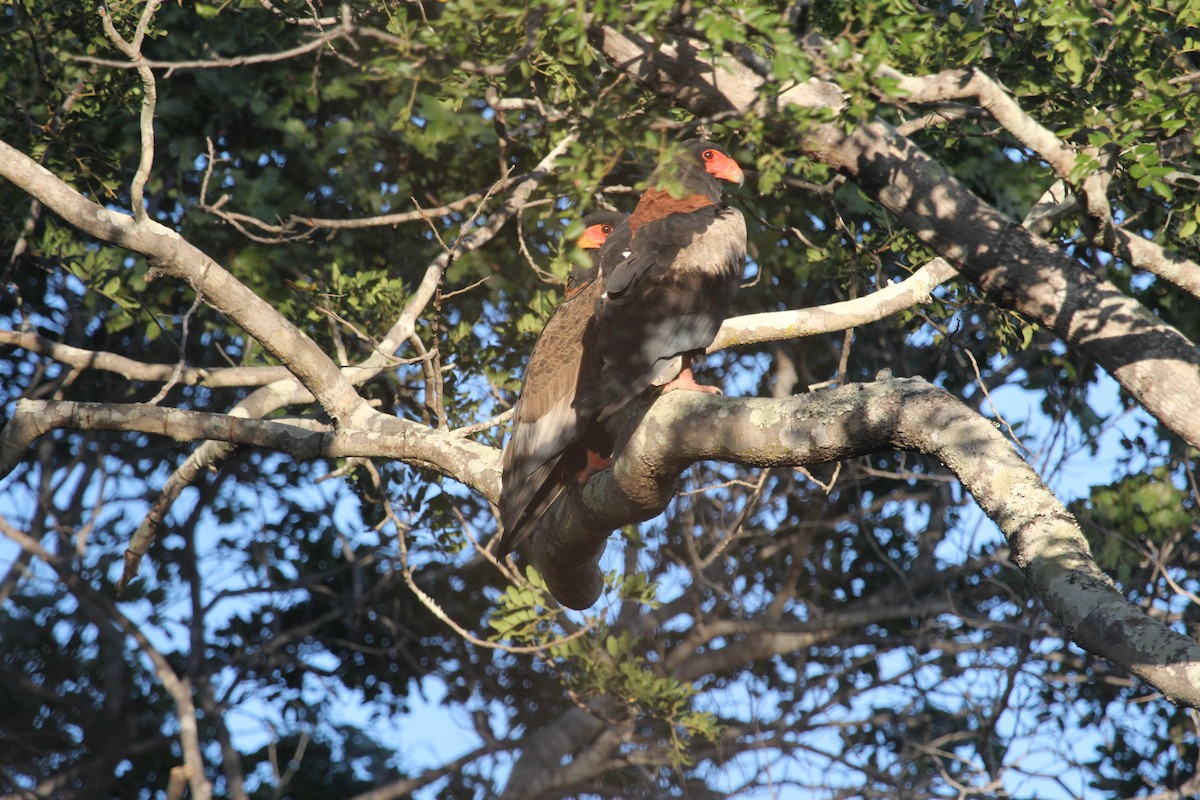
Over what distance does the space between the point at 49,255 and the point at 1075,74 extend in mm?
5066

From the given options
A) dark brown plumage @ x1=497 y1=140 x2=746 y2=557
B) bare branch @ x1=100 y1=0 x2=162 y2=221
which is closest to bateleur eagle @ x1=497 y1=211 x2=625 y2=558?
dark brown plumage @ x1=497 y1=140 x2=746 y2=557

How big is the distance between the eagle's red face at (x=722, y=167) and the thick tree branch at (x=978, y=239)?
121 cm

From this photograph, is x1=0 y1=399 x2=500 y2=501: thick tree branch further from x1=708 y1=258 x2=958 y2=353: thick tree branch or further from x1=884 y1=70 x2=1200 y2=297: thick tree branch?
x1=884 y1=70 x2=1200 y2=297: thick tree branch

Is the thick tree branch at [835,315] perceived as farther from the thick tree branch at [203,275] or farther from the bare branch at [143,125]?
the bare branch at [143,125]

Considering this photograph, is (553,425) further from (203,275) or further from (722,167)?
(722,167)

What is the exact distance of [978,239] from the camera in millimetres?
4000

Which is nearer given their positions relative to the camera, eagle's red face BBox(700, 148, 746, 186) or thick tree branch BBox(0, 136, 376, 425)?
thick tree branch BBox(0, 136, 376, 425)

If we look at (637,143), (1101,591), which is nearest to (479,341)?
(637,143)

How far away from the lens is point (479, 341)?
6.06 meters

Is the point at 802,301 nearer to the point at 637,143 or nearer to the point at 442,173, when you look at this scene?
the point at 442,173

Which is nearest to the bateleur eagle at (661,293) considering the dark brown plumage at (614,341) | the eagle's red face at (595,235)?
the dark brown plumage at (614,341)

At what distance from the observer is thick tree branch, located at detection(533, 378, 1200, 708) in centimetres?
248

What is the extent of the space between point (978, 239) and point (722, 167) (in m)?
1.58

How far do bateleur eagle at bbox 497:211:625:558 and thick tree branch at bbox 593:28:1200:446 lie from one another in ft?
2.06
